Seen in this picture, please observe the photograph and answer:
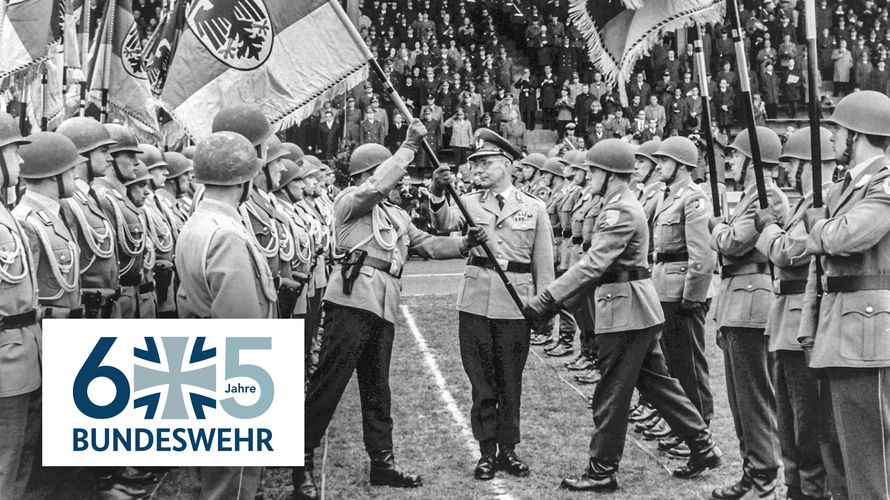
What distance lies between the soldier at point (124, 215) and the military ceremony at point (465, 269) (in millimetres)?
23

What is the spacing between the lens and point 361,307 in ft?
19.5

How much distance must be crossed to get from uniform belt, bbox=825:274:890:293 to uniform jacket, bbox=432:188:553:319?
2331mm

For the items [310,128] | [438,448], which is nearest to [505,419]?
[438,448]

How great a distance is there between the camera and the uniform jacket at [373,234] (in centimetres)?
588

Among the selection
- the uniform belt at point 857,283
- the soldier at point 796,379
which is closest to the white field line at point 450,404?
the soldier at point 796,379

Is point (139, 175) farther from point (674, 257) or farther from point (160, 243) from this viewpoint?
point (674, 257)

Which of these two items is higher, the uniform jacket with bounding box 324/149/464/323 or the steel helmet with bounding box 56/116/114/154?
the steel helmet with bounding box 56/116/114/154

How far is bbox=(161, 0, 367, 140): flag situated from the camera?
5941mm

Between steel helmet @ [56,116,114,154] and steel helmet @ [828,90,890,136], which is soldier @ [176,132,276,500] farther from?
steel helmet @ [828,90,890,136]

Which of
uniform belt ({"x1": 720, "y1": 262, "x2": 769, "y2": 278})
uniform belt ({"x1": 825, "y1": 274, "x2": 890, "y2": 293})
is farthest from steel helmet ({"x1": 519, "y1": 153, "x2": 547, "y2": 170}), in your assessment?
uniform belt ({"x1": 825, "y1": 274, "x2": 890, "y2": 293})

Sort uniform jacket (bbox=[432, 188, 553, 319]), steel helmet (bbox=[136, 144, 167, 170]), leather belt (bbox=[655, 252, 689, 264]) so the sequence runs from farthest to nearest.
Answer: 1. steel helmet (bbox=[136, 144, 167, 170])
2. leather belt (bbox=[655, 252, 689, 264])
3. uniform jacket (bbox=[432, 188, 553, 319])

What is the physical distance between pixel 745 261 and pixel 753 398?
38.4 inches

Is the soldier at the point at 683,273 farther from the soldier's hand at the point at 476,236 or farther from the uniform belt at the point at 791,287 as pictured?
the soldier's hand at the point at 476,236

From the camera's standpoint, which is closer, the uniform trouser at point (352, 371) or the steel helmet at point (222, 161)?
the steel helmet at point (222, 161)
